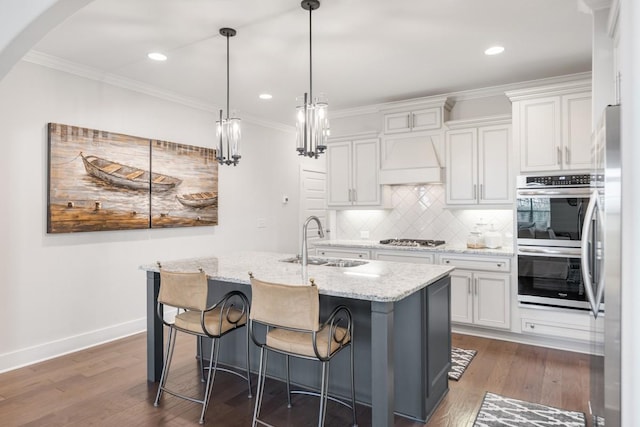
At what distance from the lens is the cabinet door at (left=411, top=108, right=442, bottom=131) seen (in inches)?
180

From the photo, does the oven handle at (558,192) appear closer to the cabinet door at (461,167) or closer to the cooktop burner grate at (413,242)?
the cabinet door at (461,167)

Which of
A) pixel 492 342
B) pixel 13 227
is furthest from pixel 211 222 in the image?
pixel 492 342

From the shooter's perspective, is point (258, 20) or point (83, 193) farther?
point (83, 193)

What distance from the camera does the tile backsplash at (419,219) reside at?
4.57 metres

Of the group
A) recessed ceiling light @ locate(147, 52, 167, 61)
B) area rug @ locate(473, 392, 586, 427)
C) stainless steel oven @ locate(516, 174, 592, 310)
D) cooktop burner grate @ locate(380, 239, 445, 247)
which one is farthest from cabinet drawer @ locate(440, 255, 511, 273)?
recessed ceiling light @ locate(147, 52, 167, 61)

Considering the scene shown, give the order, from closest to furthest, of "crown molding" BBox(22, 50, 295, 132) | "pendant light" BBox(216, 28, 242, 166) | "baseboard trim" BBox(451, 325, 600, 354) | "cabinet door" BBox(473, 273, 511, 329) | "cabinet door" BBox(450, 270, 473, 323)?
"pendant light" BBox(216, 28, 242, 166) < "crown molding" BBox(22, 50, 295, 132) < "baseboard trim" BBox(451, 325, 600, 354) < "cabinet door" BBox(473, 273, 511, 329) < "cabinet door" BBox(450, 270, 473, 323)

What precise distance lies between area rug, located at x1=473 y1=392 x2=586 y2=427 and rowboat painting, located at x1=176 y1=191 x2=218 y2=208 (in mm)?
3590

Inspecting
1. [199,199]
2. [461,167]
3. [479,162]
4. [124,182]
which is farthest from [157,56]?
[479,162]

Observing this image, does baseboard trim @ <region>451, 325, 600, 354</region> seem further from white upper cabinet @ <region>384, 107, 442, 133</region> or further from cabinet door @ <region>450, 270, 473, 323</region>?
white upper cabinet @ <region>384, 107, 442, 133</region>

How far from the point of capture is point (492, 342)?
157 inches

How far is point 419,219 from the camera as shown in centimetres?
500

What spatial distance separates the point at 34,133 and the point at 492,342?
468cm

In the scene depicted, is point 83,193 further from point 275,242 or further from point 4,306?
point 275,242

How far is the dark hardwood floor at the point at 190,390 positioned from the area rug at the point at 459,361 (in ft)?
0.20
